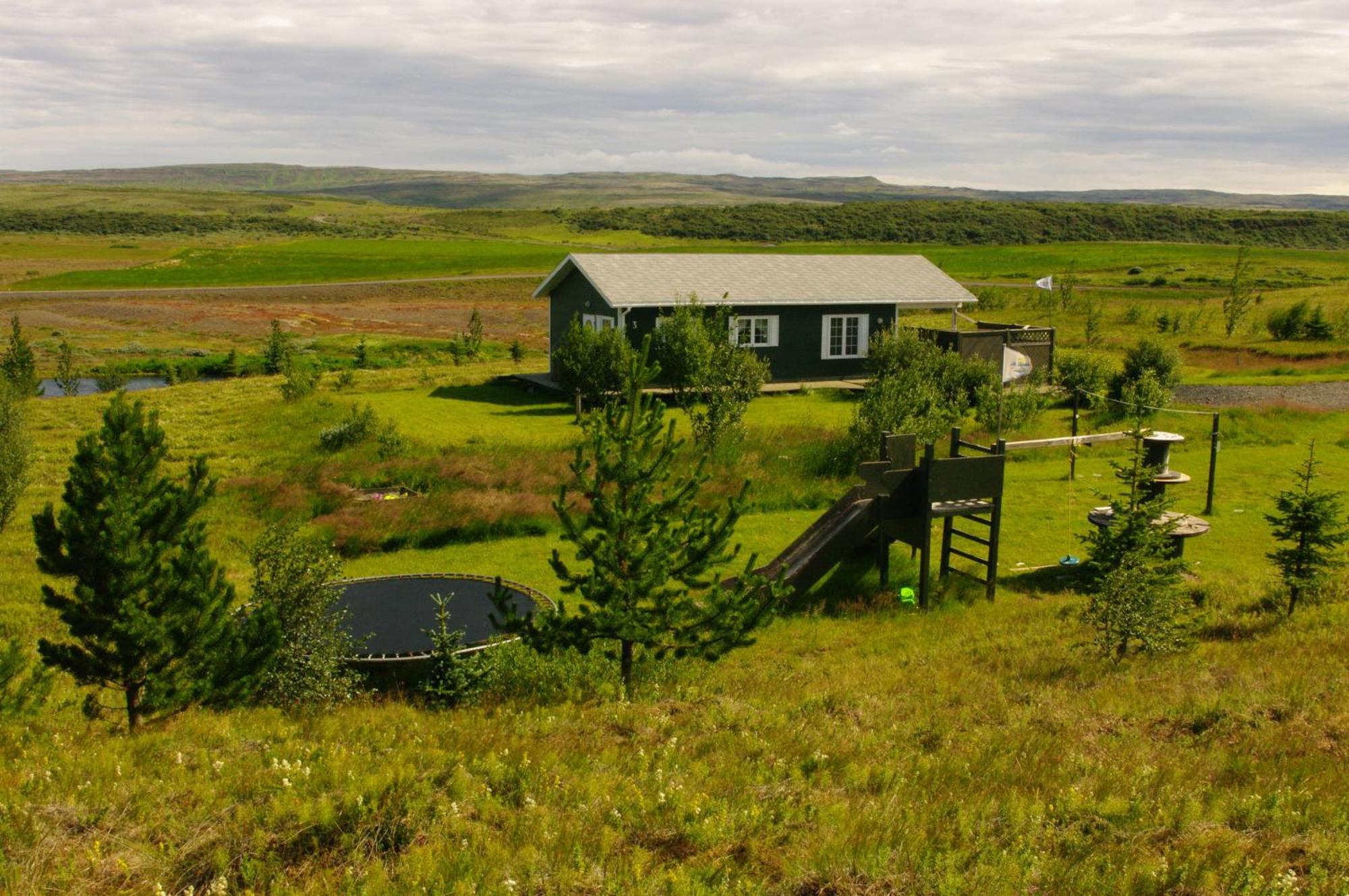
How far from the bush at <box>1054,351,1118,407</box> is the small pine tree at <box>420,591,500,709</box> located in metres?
24.1

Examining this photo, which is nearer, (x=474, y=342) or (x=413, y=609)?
(x=413, y=609)

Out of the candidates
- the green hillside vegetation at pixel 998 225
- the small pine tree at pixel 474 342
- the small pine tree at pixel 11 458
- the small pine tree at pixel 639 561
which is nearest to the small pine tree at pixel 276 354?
the small pine tree at pixel 474 342

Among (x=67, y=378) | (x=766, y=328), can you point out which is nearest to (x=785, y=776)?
(x=766, y=328)

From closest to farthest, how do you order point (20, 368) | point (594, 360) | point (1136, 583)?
point (1136, 583), point (594, 360), point (20, 368)

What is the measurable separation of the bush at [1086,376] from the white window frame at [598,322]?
14.7m

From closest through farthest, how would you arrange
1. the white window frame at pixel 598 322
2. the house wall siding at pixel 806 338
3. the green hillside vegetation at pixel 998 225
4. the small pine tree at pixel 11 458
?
the small pine tree at pixel 11 458 → the white window frame at pixel 598 322 → the house wall siding at pixel 806 338 → the green hillside vegetation at pixel 998 225

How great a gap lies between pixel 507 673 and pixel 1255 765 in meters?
7.37

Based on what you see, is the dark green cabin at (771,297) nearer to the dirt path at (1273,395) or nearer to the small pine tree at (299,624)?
the dirt path at (1273,395)

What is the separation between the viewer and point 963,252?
124562 millimetres

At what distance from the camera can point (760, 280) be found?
37.0 meters

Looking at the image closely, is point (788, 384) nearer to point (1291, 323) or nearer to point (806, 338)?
point (806, 338)

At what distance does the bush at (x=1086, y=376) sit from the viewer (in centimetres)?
3147

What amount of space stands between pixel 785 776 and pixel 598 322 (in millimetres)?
27763

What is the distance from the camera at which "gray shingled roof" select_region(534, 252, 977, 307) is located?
34500 mm
